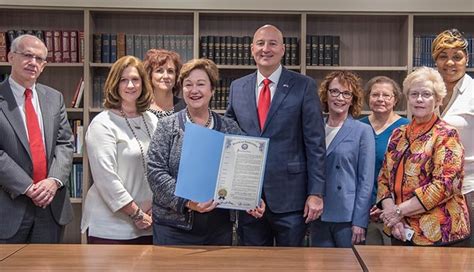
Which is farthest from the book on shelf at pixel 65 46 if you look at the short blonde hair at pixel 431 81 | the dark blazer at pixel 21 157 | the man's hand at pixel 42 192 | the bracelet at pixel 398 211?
the bracelet at pixel 398 211

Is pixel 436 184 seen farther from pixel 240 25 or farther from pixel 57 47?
pixel 57 47

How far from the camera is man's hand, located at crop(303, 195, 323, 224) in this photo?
2637 mm

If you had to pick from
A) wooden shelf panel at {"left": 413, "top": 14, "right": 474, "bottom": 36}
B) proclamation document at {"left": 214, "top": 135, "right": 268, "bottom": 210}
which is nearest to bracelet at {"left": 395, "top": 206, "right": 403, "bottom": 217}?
proclamation document at {"left": 214, "top": 135, "right": 268, "bottom": 210}

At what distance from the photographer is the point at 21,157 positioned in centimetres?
280

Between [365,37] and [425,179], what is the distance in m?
2.80

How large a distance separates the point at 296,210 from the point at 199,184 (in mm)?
657

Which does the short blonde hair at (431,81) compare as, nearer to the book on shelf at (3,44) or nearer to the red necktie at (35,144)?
the red necktie at (35,144)

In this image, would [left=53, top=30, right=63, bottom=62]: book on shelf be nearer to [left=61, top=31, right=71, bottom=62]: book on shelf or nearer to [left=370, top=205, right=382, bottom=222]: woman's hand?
[left=61, top=31, right=71, bottom=62]: book on shelf

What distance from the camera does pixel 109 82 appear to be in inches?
114

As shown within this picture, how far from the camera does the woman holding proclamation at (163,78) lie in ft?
10.5

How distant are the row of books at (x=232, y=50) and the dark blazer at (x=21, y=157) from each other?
2015mm

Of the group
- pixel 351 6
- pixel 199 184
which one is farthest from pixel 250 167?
pixel 351 6

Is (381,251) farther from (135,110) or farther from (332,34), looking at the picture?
(332,34)

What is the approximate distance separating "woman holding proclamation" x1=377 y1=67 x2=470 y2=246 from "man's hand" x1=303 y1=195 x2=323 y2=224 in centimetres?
30
